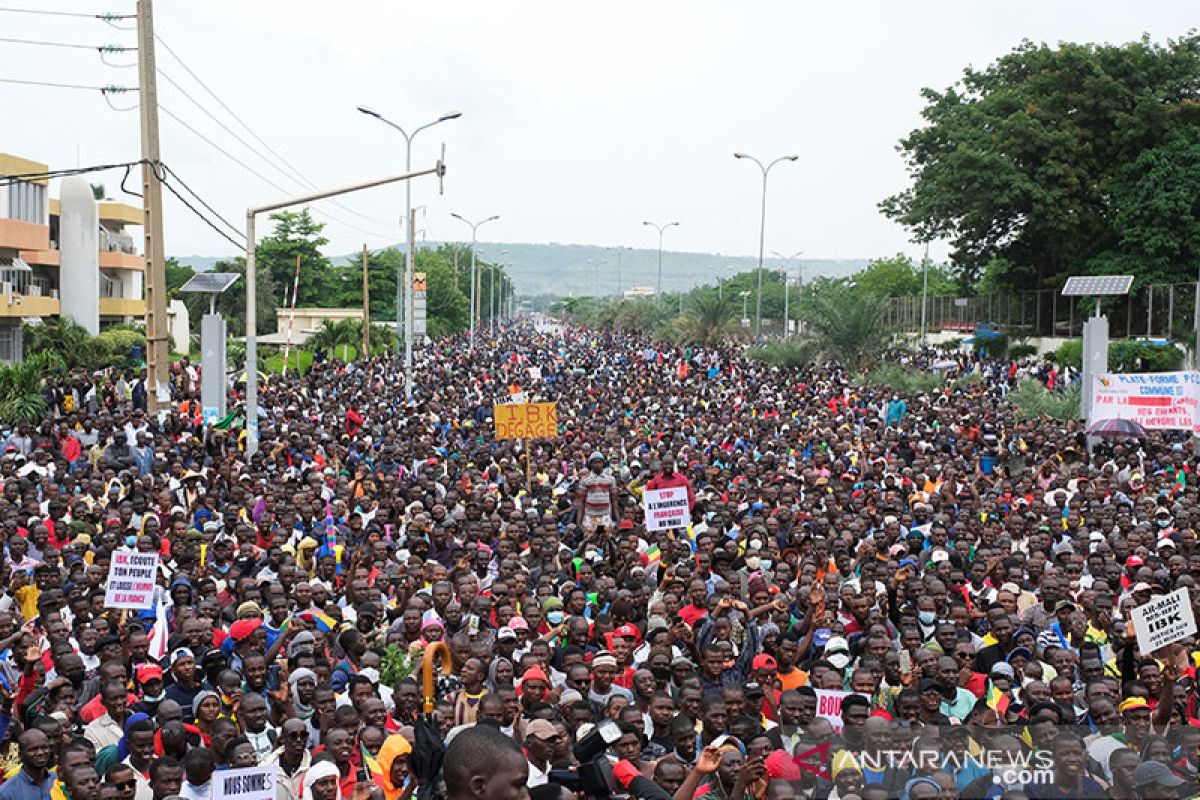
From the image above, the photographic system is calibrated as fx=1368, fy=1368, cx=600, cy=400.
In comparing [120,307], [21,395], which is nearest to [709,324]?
[120,307]

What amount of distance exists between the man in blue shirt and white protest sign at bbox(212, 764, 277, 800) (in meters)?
0.87

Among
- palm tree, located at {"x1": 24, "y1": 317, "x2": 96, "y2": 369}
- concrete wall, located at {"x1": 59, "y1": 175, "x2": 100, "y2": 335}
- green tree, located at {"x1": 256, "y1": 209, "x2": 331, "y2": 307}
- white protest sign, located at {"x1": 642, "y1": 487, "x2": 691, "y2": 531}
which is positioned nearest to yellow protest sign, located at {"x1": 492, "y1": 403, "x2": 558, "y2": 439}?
white protest sign, located at {"x1": 642, "y1": 487, "x2": 691, "y2": 531}

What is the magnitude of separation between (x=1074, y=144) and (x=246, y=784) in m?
40.4

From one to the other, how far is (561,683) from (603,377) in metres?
26.7

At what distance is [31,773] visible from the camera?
19.6ft

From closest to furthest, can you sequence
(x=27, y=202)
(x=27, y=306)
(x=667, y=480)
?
(x=667, y=480)
(x=27, y=306)
(x=27, y=202)

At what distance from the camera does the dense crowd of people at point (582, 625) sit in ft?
19.5

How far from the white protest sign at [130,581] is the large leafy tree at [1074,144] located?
120 ft

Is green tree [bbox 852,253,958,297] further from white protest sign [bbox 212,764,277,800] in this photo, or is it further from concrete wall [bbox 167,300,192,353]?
white protest sign [bbox 212,764,277,800]

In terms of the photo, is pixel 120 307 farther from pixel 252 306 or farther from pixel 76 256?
pixel 252 306

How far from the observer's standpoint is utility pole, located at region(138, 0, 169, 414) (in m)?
19.8

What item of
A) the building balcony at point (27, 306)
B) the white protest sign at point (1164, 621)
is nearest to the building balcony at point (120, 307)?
the building balcony at point (27, 306)

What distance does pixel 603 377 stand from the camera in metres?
34.3

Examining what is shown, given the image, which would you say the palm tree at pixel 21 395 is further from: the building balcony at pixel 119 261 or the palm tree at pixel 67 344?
the building balcony at pixel 119 261
